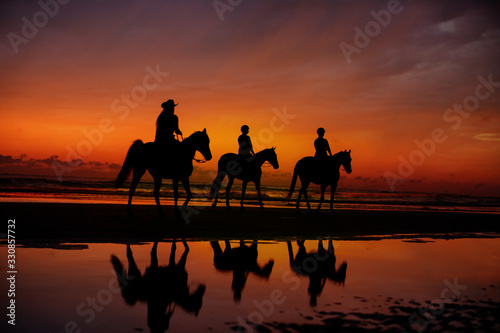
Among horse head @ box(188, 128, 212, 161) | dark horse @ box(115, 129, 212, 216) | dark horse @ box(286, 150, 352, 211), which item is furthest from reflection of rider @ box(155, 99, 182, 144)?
dark horse @ box(286, 150, 352, 211)

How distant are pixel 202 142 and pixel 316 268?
339 inches

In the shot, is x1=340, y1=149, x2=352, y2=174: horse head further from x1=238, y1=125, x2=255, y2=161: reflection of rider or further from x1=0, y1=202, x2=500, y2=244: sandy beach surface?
x1=238, y1=125, x2=255, y2=161: reflection of rider

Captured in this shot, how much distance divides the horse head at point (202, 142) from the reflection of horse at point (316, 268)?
6.47 m

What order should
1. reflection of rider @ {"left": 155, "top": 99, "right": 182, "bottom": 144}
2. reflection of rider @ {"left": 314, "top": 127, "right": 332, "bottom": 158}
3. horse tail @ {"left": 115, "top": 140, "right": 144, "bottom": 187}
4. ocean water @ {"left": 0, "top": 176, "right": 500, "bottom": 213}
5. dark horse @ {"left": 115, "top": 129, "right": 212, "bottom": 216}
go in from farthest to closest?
ocean water @ {"left": 0, "top": 176, "right": 500, "bottom": 213}
reflection of rider @ {"left": 314, "top": 127, "right": 332, "bottom": 158}
horse tail @ {"left": 115, "top": 140, "right": 144, "bottom": 187}
reflection of rider @ {"left": 155, "top": 99, "right": 182, "bottom": 144}
dark horse @ {"left": 115, "top": 129, "right": 212, "bottom": 216}

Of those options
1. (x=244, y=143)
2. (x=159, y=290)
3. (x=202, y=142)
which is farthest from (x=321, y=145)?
(x=159, y=290)

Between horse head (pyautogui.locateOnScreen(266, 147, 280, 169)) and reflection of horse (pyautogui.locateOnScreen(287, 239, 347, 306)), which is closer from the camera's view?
reflection of horse (pyautogui.locateOnScreen(287, 239, 347, 306))

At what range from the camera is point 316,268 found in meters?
6.54

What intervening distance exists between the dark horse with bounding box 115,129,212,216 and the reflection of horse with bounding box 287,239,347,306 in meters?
5.98

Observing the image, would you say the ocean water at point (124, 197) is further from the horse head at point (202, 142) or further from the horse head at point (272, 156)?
the horse head at point (202, 142)

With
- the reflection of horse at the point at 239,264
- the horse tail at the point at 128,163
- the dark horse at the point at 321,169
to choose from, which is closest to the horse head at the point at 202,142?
the horse tail at the point at 128,163

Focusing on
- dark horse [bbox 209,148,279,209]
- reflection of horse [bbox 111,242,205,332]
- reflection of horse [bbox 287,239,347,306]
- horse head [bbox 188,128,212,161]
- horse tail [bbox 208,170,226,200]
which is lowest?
reflection of horse [bbox 287,239,347,306]

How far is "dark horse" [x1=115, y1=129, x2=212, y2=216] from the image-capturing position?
44.3ft

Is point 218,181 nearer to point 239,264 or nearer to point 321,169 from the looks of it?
point 321,169

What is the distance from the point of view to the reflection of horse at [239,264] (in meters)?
5.44
